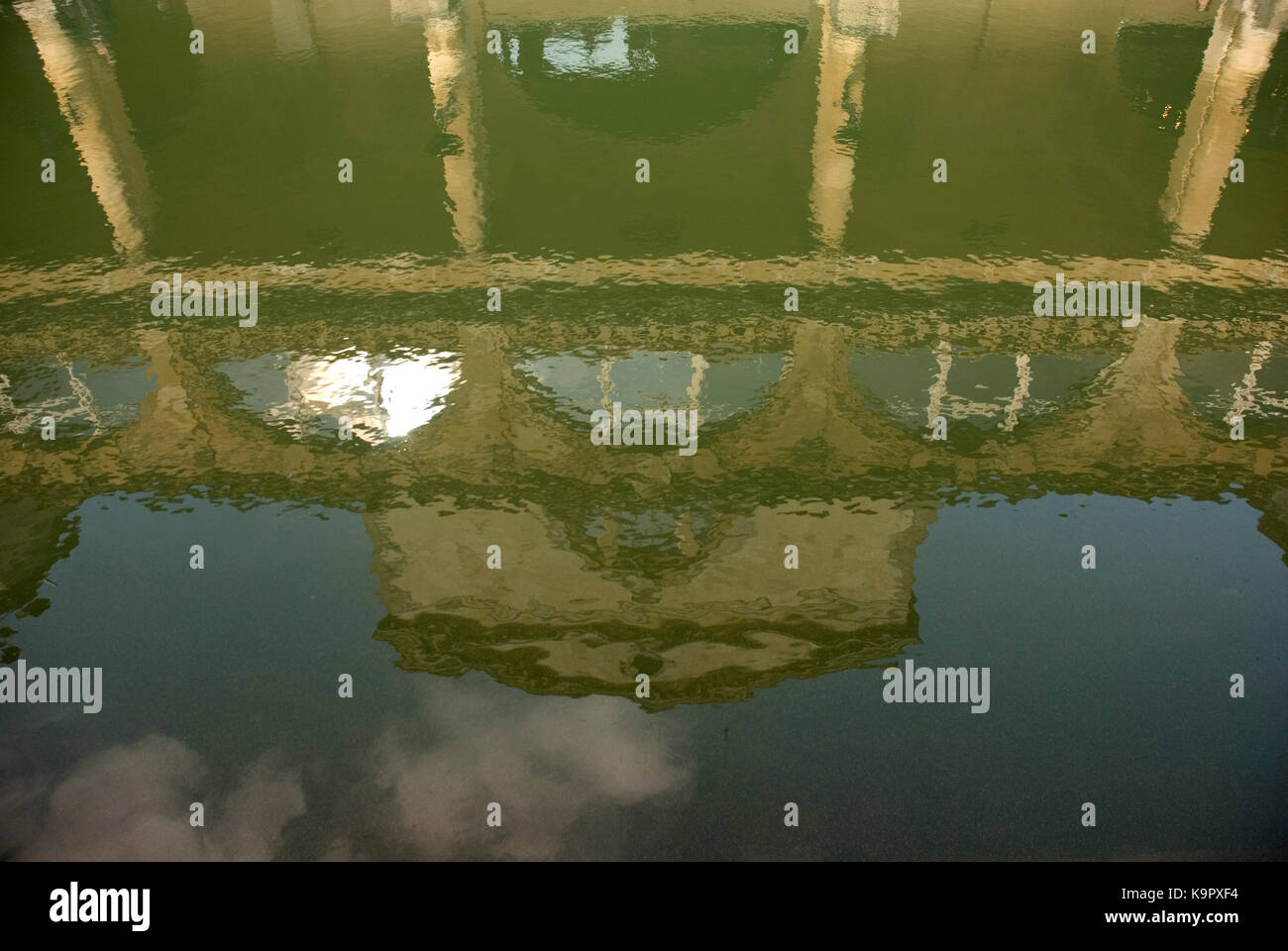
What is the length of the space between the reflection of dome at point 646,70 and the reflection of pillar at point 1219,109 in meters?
5.91

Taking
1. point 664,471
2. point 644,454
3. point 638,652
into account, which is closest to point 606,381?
point 644,454

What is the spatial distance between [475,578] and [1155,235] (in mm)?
8232

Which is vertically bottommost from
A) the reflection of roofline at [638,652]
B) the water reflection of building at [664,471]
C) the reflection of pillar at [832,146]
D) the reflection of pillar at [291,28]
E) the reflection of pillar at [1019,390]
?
the reflection of roofline at [638,652]

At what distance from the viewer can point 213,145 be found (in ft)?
39.7

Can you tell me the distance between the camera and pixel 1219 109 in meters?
12.5

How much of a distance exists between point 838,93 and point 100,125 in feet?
34.4

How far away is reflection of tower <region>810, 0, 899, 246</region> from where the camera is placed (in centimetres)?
1045

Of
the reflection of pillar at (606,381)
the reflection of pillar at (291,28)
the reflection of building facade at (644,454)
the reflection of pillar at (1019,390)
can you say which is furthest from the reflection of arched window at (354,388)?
the reflection of pillar at (291,28)

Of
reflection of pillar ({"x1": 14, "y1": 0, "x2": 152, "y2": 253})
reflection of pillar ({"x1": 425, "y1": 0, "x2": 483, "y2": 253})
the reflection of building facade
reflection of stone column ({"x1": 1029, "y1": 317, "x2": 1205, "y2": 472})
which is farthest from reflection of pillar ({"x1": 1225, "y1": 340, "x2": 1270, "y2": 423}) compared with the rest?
reflection of pillar ({"x1": 14, "y1": 0, "x2": 152, "y2": 253})

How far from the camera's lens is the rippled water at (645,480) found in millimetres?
4289

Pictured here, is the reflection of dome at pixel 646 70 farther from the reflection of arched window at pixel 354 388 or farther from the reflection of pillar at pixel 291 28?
the reflection of arched window at pixel 354 388

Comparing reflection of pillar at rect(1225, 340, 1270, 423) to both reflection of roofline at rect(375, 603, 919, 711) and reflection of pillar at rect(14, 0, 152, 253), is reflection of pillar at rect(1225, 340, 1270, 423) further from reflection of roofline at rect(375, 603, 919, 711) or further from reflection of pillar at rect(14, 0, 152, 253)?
reflection of pillar at rect(14, 0, 152, 253)

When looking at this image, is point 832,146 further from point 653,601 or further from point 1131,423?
point 653,601
